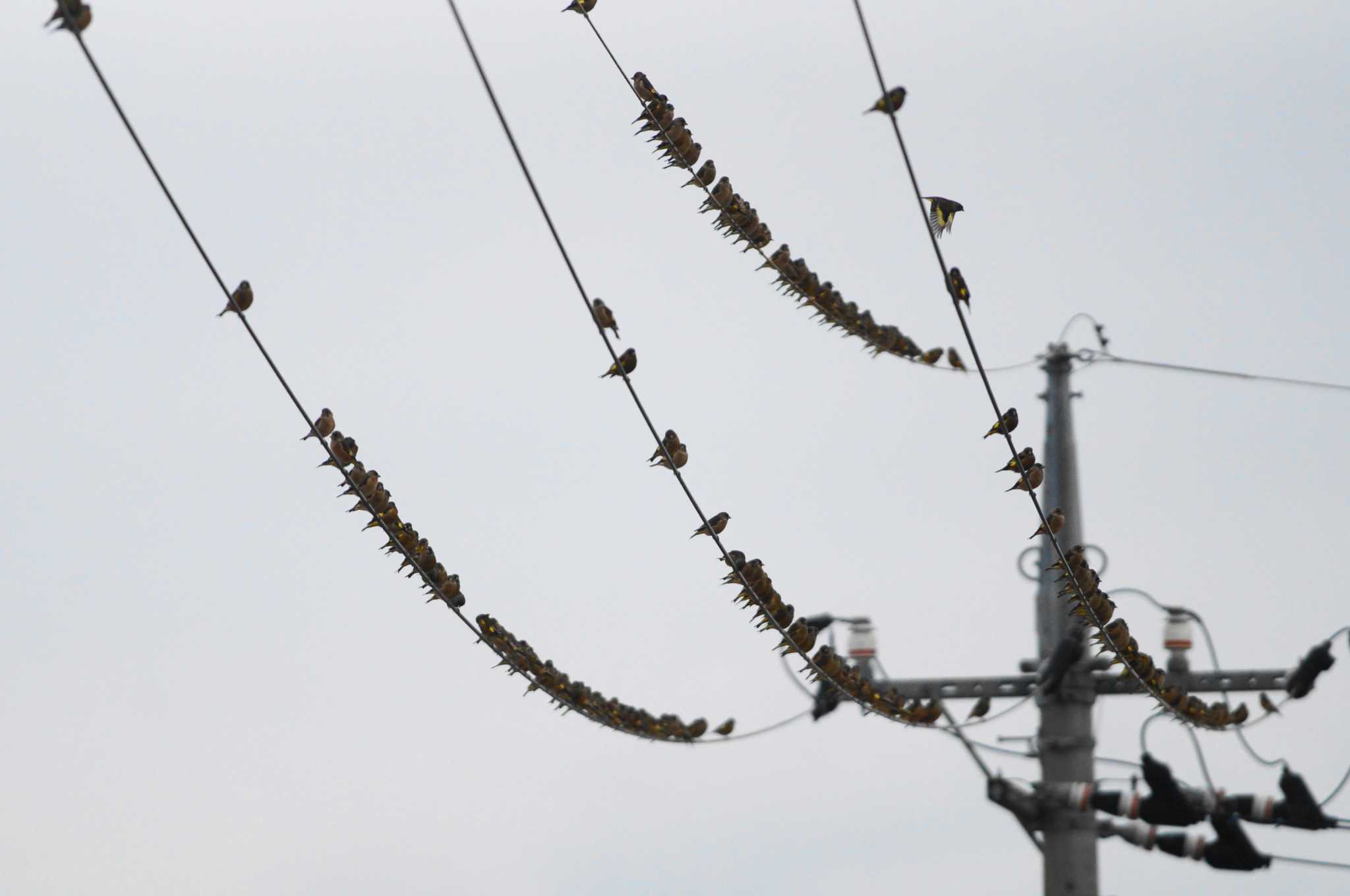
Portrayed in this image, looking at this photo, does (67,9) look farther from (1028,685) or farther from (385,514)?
(1028,685)

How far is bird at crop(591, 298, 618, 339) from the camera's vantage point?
32.6ft

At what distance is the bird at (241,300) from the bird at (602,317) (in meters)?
1.53

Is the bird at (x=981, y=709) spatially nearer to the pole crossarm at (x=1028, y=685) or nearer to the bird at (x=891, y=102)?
the pole crossarm at (x=1028, y=685)

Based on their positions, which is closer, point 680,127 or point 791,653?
point 680,127

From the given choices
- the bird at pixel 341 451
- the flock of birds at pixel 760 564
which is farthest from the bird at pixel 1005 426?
the bird at pixel 341 451

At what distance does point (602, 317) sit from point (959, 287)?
164 cm

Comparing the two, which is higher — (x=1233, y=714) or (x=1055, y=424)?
(x=1055, y=424)

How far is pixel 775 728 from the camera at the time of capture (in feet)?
43.3

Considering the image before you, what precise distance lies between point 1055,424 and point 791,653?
8.08ft

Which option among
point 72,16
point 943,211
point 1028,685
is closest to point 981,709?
point 1028,685

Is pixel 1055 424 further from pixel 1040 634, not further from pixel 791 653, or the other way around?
pixel 791 653

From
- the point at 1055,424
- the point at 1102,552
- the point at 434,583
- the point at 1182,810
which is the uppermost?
the point at 1055,424

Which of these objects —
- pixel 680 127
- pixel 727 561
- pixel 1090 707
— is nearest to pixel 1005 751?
pixel 1090 707

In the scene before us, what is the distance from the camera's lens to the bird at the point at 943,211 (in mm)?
9766
